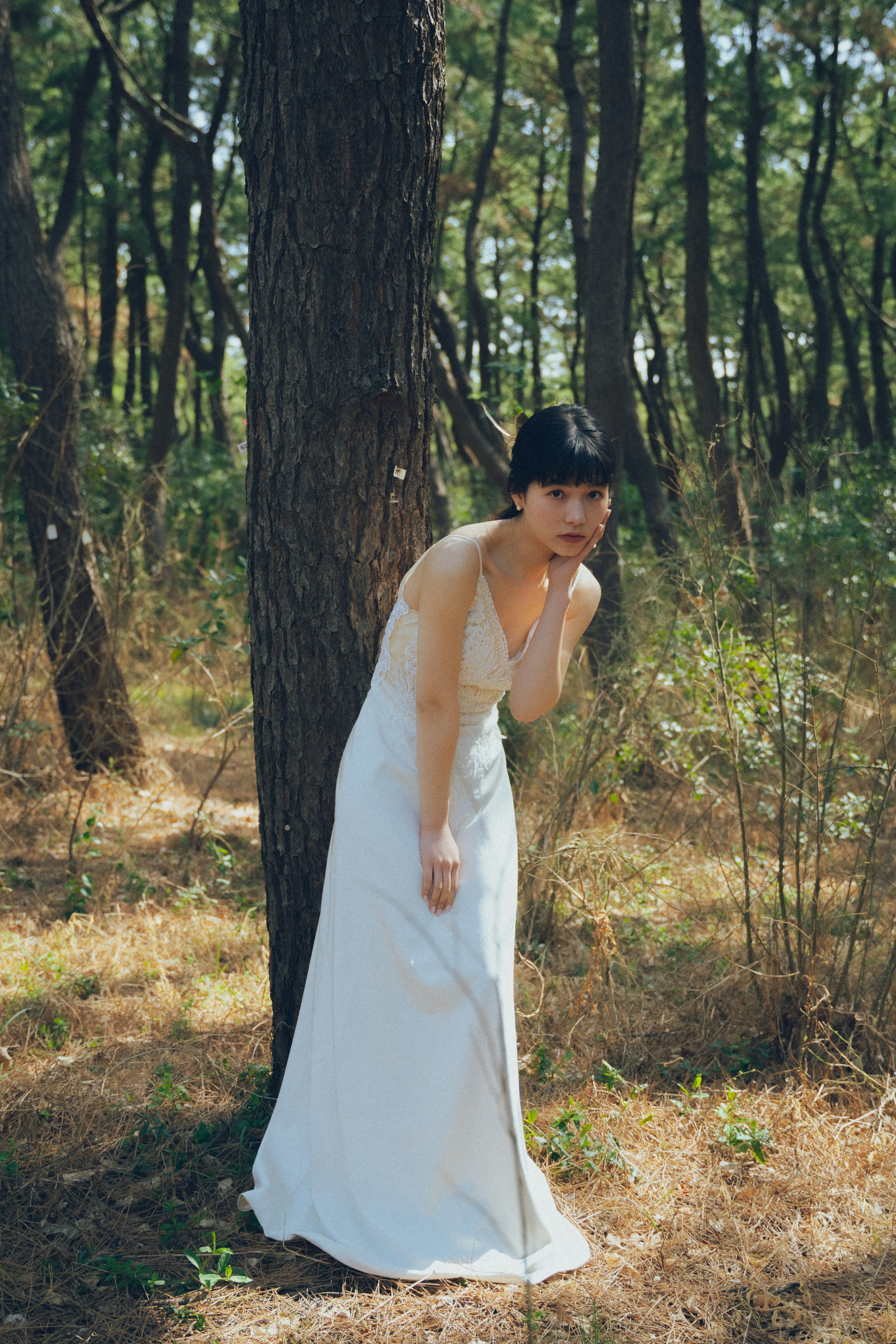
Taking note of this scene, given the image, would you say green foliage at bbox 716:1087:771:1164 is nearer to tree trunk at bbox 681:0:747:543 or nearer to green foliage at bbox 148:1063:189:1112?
green foliage at bbox 148:1063:189:1112

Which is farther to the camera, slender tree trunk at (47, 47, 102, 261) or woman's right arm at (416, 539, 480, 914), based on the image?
slender tree trunk at (47, 47, 102, 261)

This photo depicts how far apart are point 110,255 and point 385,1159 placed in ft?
60.1

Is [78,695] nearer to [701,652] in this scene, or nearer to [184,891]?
[184,891]

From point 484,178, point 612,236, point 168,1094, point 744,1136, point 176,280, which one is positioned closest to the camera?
point 744,1136

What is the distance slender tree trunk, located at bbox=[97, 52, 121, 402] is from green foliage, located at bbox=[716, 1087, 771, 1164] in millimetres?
11980

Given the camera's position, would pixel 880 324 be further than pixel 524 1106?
→ Yes

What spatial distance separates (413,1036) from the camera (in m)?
2.44

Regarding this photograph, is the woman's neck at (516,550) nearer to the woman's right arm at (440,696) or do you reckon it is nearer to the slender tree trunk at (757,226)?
the woman's right arm at (440,696)

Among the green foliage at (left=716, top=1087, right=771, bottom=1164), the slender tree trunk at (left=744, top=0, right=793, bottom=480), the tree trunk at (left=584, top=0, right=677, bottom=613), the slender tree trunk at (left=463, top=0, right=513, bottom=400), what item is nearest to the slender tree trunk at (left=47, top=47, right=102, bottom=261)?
the slender tree trunk at (left=463, top=0, right=513, bottom=400)

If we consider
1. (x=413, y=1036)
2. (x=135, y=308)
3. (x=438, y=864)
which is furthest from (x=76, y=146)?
(x=413, y=1036)

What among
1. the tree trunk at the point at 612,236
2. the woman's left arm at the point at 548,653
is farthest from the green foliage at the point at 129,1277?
the tree trunk at the point at 612,236

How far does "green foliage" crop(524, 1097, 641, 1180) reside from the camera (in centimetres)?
287

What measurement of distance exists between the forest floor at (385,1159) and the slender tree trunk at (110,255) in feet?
34.5

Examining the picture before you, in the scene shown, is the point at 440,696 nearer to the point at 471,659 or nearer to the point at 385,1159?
the point at 471,659
